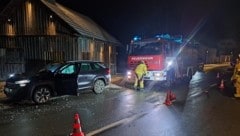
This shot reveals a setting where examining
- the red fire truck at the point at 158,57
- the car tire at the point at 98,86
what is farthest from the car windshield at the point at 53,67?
the red fire truck at the point at 158,57

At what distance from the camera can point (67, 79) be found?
12.8 metres

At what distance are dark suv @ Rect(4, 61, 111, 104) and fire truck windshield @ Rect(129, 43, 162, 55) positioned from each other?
309 cm

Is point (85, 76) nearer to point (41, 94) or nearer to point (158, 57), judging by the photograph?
point (41, 94)

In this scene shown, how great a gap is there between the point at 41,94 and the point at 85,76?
253 centimetres

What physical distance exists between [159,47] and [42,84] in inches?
299

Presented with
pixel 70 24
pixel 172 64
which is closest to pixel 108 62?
pixel 70 24

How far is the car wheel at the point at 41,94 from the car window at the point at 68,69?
1.16 meters

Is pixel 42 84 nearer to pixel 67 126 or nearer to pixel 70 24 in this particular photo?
pixel 67 126

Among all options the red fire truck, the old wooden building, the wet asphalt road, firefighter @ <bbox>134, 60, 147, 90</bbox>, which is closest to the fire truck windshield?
the red fire truck

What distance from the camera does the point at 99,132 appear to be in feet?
23.2

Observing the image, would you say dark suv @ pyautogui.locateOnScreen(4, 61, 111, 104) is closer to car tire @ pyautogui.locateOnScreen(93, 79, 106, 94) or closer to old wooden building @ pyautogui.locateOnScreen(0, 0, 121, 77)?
car tire @ pyautogui.locateOnScreen(93, 79, 106, 94)

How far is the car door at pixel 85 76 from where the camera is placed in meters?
13.3

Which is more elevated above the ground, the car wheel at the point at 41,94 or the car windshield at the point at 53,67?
the car windshield at the point at 53,67

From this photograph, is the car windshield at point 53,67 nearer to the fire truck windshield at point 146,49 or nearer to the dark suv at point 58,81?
the dark suv at point 58,81
